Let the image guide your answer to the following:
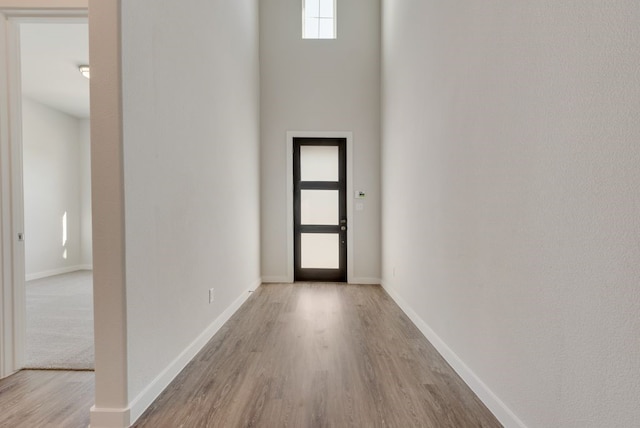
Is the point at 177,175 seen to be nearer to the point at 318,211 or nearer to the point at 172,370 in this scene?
the point at 172,370

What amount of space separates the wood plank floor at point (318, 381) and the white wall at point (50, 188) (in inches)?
184

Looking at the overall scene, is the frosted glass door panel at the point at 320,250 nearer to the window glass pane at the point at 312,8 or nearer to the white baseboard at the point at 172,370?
the white baseboard at the point at 172,370

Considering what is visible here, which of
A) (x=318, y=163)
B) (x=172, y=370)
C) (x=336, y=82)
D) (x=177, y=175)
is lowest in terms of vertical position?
(x=172, y=370)

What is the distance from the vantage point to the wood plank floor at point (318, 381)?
1746 millimetres

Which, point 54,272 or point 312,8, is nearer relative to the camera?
point 312,8

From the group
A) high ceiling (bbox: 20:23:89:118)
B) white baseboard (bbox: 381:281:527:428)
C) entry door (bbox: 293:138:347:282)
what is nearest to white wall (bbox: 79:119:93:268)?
high ceiling (bbox: 20:23:89:118)

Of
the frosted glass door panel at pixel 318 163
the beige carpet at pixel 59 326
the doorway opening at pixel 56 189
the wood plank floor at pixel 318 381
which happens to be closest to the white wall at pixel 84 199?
the doorway opening at pixel 56 189

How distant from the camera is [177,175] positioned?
2.29m

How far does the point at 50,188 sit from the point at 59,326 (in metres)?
3.93

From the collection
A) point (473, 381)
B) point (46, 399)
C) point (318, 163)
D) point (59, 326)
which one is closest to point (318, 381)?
point (473, 381)

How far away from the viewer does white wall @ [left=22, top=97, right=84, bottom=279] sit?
18.1 feet

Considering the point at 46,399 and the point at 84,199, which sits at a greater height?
the point at 84,199

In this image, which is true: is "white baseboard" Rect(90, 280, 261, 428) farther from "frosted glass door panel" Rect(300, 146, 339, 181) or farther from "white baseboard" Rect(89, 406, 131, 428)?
"frosted glass door panel" Rect(300, 146, 339, 181)

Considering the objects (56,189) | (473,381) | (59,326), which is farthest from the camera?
(56,189)
